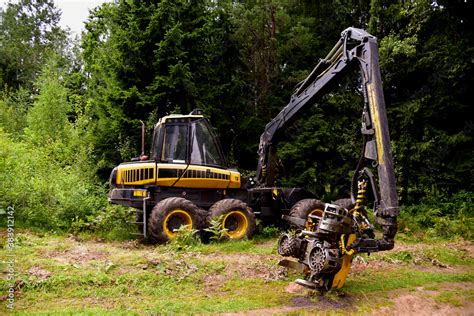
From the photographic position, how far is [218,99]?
16344 millimetres

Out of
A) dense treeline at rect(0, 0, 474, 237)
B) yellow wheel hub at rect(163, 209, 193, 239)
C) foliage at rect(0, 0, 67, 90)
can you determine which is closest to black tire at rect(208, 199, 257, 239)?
yellow wheel hub at rect(163, 209, 193, 239)

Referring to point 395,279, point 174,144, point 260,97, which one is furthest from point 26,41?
point 395,279

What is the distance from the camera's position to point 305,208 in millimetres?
9836

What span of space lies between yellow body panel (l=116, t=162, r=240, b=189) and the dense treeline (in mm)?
1951

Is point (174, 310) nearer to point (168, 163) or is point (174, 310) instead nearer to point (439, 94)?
point (168, 163)

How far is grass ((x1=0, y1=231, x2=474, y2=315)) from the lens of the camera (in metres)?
5.14

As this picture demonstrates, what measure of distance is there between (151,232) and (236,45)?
1018 cm

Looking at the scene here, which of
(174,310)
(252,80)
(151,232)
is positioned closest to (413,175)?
(252,80)

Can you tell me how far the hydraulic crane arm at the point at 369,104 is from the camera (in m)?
5.74

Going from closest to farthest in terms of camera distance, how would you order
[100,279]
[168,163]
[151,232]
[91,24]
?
1. [100,279]
2. [151,232]
3. [168,163]
4. [91,24]

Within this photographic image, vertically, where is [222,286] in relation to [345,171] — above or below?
below

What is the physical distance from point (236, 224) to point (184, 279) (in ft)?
11.1

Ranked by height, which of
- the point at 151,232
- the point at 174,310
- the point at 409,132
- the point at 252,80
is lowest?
the point at 174,310

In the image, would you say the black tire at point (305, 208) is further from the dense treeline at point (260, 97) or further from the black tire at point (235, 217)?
the dense treeline at point (260, 97)
